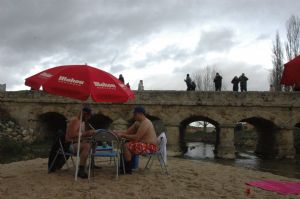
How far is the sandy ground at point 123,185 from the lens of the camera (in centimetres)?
468

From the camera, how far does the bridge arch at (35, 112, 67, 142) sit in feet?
66.7

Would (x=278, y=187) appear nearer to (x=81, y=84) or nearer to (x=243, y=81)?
(x=81, y=84)

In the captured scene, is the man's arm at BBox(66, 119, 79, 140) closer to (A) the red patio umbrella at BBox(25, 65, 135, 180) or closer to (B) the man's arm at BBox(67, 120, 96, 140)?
(B) the man's arm at BBox(67, 120, 96, 140)

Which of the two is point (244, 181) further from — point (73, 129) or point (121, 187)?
point (73, 129)

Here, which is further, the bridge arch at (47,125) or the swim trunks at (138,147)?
the bridge arch at (47,125)

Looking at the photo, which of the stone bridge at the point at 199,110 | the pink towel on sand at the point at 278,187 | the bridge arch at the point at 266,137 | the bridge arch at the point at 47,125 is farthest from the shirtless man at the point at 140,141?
the bridge arch at the point at 47,125

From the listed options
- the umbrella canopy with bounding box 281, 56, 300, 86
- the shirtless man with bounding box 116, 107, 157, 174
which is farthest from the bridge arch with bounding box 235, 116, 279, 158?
the umbrella canopy with bounding box 281, 56, 300, 86

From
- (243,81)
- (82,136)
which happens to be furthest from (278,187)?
(243,81)

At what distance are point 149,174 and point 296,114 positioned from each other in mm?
13909

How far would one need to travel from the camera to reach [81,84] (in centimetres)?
533

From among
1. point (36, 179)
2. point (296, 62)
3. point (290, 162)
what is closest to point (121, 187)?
point (36, 179)

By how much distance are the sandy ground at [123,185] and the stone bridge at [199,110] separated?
11180 mm

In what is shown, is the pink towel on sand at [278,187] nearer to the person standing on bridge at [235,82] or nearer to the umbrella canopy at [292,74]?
the umbrella canopy at [292,74]

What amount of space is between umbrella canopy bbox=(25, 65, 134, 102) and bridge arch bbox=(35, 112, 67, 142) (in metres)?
15.3
